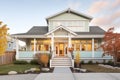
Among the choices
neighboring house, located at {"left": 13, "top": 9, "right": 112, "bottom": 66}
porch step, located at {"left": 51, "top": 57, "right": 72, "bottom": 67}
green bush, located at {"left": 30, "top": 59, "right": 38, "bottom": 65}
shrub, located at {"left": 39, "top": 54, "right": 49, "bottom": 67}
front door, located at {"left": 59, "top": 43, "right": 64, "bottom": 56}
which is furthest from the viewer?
front door, located at {"left": 59, "top": 43, "right": 64, "bottom": 56}

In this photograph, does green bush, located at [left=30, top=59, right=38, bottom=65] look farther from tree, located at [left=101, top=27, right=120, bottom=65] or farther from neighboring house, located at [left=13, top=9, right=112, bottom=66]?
tree, located at [left=101, top=27, right=120, bottom=65]

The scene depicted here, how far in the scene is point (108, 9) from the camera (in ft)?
108

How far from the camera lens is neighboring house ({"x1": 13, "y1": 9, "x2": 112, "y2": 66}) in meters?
31.7

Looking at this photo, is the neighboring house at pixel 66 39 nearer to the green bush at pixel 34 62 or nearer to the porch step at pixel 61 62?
the green bush at pixel 34 62

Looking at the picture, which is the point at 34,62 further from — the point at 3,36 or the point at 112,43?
the point at 112,43

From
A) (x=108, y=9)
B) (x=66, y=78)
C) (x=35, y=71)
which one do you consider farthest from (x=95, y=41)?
(x=66, y=78)

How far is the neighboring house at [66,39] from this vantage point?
104 feet

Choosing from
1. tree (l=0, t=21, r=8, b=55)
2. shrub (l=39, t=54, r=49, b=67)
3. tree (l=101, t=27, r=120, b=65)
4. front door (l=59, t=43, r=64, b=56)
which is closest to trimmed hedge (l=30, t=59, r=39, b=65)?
shrub (l=39, t=54, r=49, b=67)

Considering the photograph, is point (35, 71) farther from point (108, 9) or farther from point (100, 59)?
point (108, 9)

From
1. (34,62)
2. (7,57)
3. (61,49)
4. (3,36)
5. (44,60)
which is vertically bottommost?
(34,62)

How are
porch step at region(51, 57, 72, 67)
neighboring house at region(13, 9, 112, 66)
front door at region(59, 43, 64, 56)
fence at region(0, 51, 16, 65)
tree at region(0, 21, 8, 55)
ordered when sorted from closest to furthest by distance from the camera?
tree at region(0, 21, 8, 55)
porch step at region(51, 57, 72, 67)
fence at region(0, 51, 16, 65)
neighboring house at region(13, 9, 112, 66)
front door at region(59, 43, 64, 56)

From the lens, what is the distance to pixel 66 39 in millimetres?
33562

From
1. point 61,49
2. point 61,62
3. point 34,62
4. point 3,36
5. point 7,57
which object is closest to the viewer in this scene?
point 3,36

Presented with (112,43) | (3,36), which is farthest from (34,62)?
(112,43)
